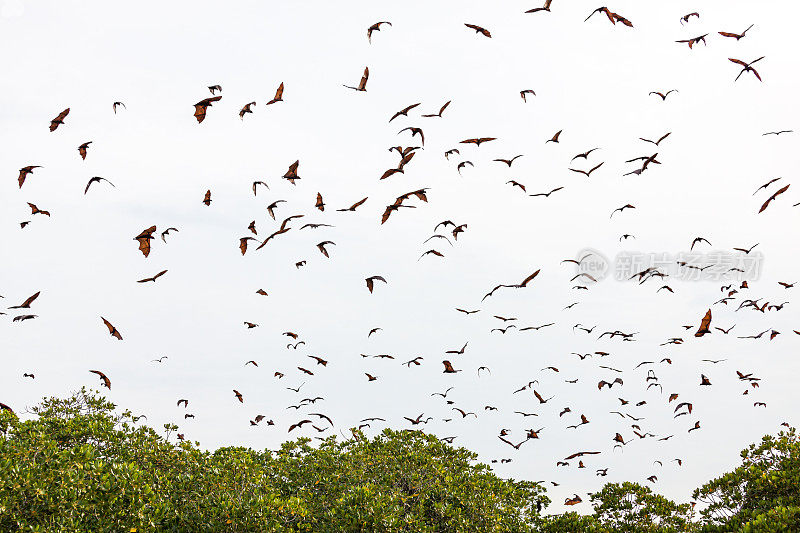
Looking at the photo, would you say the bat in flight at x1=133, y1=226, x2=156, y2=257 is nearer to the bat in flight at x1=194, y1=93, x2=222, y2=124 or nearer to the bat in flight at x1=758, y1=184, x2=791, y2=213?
the bat in flight at x1=194, y1=93, x2=222, y2=124

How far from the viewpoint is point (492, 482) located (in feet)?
86.9

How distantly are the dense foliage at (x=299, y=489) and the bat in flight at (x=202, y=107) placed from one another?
32.6 ft

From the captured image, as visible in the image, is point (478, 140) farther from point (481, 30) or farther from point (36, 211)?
point (36, 211)

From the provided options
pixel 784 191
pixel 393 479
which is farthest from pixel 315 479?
pixel 784 191

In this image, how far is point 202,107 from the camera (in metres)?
→ 17.5

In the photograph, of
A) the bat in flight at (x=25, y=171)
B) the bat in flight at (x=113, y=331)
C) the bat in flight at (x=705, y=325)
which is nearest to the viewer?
the bat in flight at (x=705, y=325)

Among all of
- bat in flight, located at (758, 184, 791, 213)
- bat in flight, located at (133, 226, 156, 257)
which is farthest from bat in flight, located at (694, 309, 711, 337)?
bat in flight, located at (133, 226, 156, 257)

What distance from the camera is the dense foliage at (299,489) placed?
17.3m

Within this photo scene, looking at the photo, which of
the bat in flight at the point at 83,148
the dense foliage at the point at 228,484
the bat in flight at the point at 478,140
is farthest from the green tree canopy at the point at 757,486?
the bat in flight at the point at 83,148

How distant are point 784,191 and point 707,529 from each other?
11.8 m

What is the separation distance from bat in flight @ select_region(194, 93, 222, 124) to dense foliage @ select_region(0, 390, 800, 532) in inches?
391

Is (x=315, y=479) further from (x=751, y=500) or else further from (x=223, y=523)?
(x=751, y=500)

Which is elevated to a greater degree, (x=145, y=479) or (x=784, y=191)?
(x=784, y=191)

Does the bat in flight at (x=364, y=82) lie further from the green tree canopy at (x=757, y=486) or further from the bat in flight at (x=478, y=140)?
the green tree canopy at (x=757, y=486)
